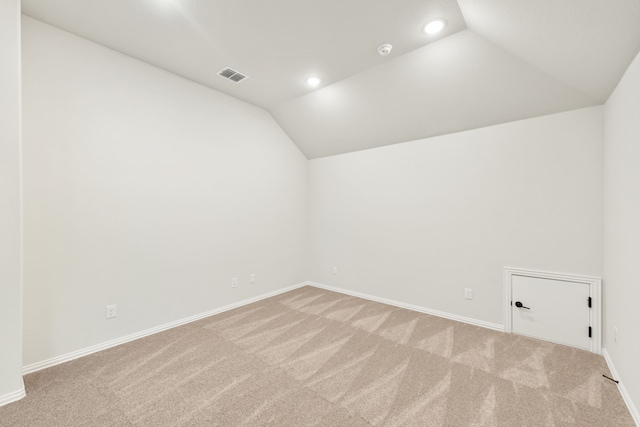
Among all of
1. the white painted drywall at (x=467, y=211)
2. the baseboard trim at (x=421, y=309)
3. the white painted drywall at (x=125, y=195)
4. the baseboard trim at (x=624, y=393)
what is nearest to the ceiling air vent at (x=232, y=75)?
the white painted drywall at (x=125, y=195)

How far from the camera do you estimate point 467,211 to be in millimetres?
3004

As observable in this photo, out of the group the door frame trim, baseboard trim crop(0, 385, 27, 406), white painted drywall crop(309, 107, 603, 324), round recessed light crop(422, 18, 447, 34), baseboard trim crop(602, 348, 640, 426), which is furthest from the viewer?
white painted drywall crop(309, 107, 603, 324)

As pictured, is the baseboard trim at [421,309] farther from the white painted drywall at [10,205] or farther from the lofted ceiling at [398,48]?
the white painted drywall at [10,205]

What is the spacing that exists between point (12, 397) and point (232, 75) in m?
3.25

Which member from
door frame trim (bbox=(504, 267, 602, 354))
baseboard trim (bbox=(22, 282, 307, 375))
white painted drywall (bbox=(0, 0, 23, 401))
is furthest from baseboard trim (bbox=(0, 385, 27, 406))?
door frame trim (bbox=(504, 267, 602, 354))

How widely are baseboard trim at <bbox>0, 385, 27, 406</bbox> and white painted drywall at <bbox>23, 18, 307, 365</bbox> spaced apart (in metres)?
0.39

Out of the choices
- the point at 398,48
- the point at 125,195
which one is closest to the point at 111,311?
the point at 125,195

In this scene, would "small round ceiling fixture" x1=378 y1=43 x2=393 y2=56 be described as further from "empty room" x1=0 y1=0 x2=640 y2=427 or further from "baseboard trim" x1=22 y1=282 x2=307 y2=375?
"baseboard trim" x1=22 y1=282 x2=307 y2=375

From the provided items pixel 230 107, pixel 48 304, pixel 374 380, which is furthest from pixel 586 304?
pixel 48 304

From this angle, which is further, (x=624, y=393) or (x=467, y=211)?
(x=467, y=211)

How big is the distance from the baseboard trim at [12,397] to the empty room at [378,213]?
Result: 0.08ft

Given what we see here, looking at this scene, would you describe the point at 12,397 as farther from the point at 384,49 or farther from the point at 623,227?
the point at 623,227

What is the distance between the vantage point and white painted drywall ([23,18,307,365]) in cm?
213

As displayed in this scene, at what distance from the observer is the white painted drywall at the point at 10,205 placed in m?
1.69
